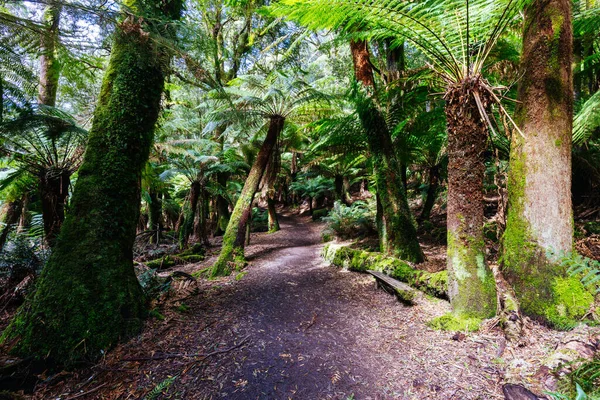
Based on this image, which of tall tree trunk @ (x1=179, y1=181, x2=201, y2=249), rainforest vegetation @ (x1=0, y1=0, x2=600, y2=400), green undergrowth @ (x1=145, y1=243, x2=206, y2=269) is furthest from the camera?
→ tall tree trunk @ (x1=179, y1=181, x2=201, y2=249)

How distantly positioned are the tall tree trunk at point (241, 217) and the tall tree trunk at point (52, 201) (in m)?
2.42

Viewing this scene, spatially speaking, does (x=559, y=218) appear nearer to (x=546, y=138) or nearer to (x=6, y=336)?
(x=546, y=138)

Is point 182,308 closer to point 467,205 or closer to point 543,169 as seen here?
point 467,205

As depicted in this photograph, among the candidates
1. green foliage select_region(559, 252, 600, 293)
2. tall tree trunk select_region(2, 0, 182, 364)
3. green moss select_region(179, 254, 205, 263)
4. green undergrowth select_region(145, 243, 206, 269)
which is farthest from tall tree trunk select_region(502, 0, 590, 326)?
green moss select_region(179, 254, 205, 263)

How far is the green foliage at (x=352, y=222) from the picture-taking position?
6570mm

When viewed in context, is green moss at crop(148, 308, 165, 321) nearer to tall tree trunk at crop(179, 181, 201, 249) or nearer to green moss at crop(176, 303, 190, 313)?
green moss at crop(176, 303, 190, 313)

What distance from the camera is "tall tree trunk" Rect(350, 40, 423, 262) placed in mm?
4082

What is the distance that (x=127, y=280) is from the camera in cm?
248

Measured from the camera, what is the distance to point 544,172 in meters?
2.21

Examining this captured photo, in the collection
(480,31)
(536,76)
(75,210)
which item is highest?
(480,31)

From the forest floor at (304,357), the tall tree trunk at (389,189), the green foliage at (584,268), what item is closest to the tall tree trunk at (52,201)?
the forest floor at (304,357)

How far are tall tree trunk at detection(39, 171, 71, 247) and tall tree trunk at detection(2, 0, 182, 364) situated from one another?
5.15 feet

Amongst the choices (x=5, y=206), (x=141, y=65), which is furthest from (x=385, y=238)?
(x=5, y=206)

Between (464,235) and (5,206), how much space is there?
7.34 metres
